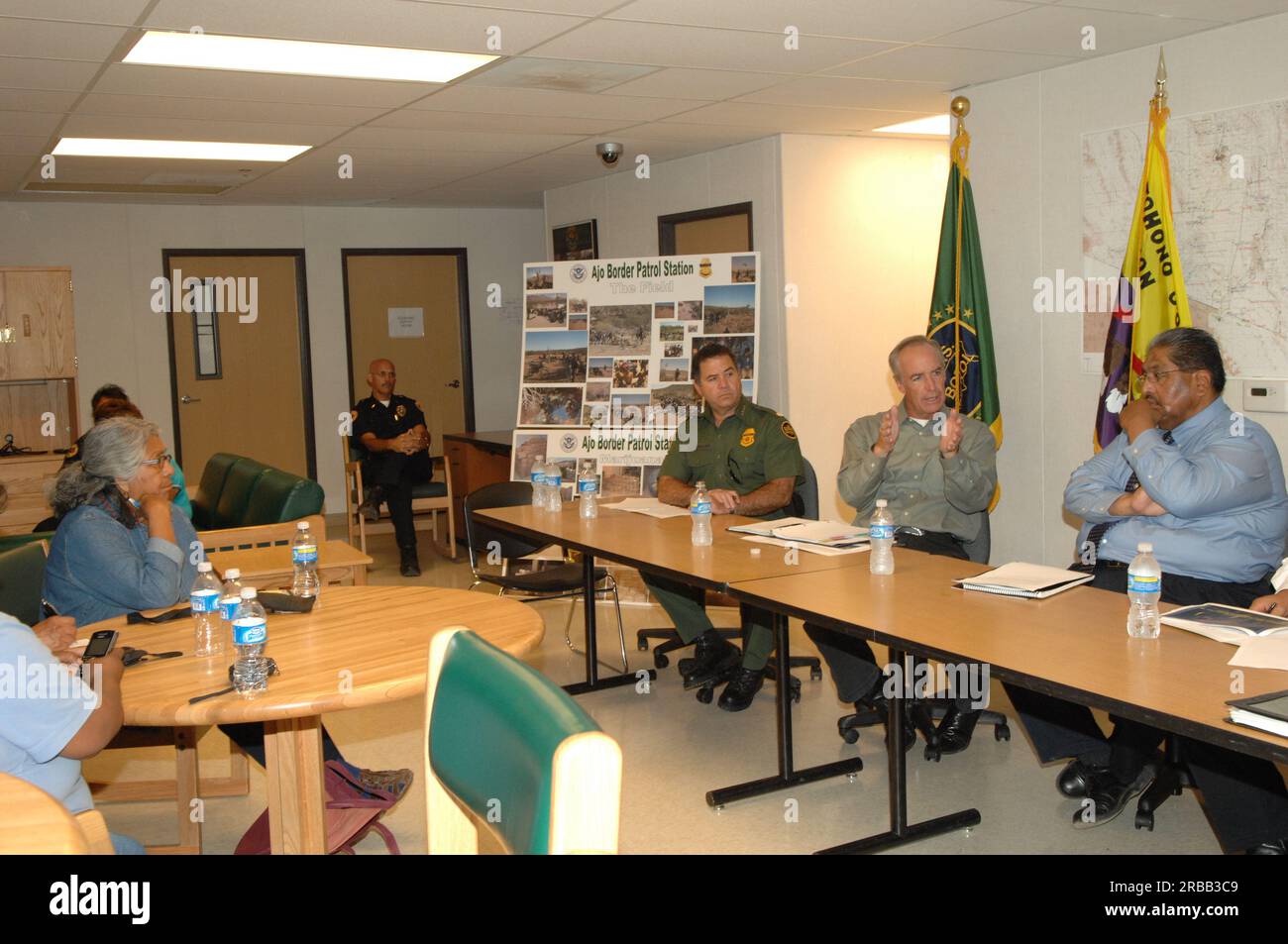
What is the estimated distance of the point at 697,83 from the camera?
520cm

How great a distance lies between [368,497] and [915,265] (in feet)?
13.1

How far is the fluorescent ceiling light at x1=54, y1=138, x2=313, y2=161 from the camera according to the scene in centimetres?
633

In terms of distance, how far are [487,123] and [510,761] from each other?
17.0 feet

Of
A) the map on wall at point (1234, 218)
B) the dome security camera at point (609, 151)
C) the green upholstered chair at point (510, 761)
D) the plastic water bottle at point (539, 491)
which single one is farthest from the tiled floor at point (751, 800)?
the dome security camera at point (609, 151)

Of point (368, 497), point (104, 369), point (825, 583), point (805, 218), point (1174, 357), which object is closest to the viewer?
point (825, 583)

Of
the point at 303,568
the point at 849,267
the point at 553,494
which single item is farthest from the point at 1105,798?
the point at 849,267

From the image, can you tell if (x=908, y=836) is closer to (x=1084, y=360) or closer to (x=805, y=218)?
(x=1084, y=360)

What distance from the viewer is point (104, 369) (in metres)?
9.20

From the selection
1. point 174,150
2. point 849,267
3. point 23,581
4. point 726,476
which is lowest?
point 23,581

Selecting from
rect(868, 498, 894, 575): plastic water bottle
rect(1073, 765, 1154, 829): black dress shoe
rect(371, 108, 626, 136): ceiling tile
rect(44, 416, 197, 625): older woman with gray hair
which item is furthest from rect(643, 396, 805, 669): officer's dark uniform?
rect(44, 416, 197, 625): older woman with gray hair

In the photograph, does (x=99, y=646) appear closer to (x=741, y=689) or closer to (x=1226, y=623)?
(x=1226, y=623)

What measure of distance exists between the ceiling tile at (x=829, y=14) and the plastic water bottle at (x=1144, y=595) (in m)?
2.28

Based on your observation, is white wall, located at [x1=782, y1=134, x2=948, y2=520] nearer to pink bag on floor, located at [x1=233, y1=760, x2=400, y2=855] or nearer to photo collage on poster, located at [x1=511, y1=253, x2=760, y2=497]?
photo collage on poster, located at [x1=511, y1=253, x2=760, y2=497]
